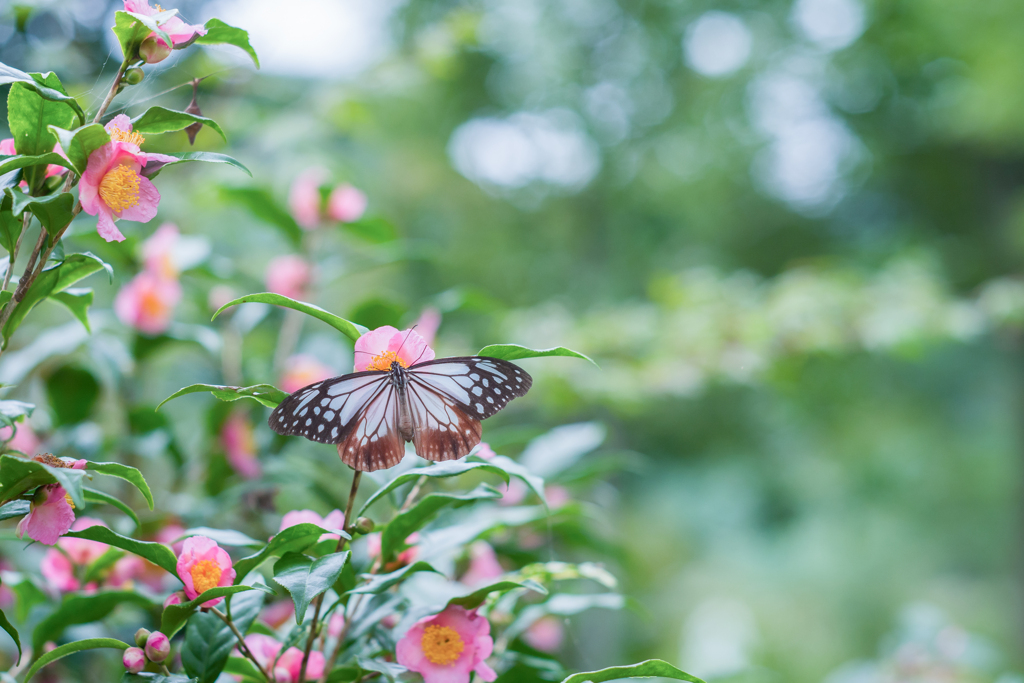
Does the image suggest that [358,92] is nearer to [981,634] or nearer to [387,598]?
[387,598]

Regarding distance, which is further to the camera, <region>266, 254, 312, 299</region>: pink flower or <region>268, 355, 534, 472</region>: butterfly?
<region>266, 254, 312, 299</region>: pink flower

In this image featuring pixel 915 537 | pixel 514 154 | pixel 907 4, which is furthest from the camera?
pixel 915 537

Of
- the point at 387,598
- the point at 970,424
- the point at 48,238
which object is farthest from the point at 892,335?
the point at 970,424

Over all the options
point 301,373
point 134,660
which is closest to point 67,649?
point 134,660

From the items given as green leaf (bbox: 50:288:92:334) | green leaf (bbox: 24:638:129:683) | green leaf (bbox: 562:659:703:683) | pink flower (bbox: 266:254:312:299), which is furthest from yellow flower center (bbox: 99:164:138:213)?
pink flower (bbox: 266:254:312:299)

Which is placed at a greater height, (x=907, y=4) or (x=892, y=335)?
(x=907, y=4)

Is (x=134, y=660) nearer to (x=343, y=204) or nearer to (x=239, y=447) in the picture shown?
(x=239, y=447)

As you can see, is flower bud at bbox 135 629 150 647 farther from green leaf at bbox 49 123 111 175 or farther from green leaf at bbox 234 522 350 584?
green leaf at bbox 49 123 111 175
